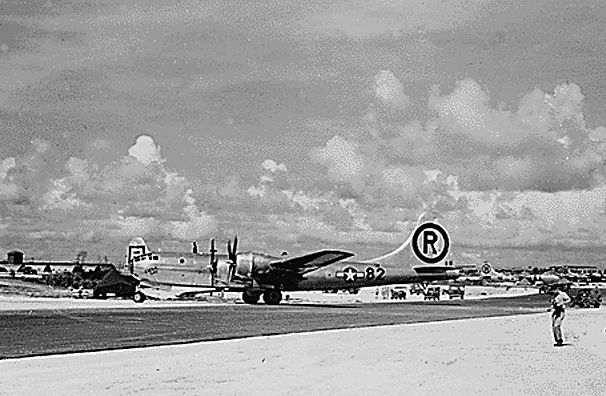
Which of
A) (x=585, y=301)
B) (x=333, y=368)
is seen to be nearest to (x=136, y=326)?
(x=333, y=368)

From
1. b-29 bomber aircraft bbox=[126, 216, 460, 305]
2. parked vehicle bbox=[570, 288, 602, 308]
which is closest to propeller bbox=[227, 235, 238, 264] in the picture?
b-29 bomber aircraft bbox=[126, 216, 460, 305]

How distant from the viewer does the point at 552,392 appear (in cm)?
1525

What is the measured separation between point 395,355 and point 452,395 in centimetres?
629

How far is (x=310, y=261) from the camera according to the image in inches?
2112

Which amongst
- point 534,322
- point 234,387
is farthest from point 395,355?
point 534,322

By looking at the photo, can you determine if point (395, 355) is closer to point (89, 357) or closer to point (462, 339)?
point (462, 339)

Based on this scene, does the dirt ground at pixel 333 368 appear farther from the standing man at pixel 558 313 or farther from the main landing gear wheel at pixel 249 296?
the main landing gear wheel at pixel 249 296

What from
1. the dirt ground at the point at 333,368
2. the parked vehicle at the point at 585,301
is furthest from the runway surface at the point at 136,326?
the parked vehicle at the point at 585,301

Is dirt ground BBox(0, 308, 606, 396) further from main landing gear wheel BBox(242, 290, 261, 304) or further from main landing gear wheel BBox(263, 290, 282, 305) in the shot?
main landing gear wheel BBox(242, 290, 261, 304)

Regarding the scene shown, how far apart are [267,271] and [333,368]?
35.7 meters

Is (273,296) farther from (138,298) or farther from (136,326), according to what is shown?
(136,326)

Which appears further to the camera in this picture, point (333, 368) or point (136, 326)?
point (136, 326)

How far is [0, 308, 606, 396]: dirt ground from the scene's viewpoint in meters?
15.6

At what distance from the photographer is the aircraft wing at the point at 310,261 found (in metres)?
52.5
